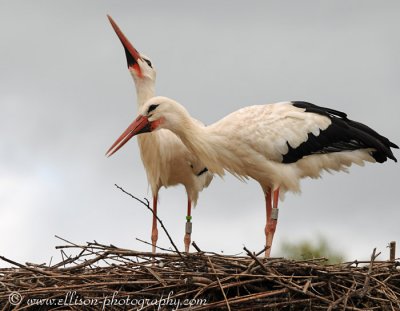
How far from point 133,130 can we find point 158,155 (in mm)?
1412

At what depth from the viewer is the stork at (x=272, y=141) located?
916cm

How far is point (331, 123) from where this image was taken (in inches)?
378

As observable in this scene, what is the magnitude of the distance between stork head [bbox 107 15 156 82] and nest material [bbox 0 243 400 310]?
10.7 feet

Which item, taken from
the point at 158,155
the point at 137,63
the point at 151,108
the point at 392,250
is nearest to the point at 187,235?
the point at 158,155

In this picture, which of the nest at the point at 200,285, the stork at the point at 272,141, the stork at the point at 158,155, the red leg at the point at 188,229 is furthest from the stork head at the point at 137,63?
the nest at the point at 200,285

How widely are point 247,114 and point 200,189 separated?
2045 millimetres

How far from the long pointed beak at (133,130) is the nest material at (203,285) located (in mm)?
1765

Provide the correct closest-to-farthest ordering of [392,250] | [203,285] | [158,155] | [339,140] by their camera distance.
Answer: [203,285]
[392,250]
[339,140]
[158,155]

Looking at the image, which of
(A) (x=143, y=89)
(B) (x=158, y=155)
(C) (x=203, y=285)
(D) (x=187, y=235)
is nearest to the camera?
(C) (x=203, y=285)

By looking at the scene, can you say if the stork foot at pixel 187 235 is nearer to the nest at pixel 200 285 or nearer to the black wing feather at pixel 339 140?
the black wing feather at pixel 339 140

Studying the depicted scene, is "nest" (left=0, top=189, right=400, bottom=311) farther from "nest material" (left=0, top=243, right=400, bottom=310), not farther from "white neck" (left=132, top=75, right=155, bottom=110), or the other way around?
"white neck" (left=132, top=75, right=155, bottom=110)

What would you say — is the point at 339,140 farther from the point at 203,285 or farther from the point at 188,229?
the point at 203,285

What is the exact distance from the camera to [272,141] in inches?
364

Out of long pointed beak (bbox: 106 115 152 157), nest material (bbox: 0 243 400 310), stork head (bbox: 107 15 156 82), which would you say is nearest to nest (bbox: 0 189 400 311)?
nest material (bbox: 0 243 400 310)
